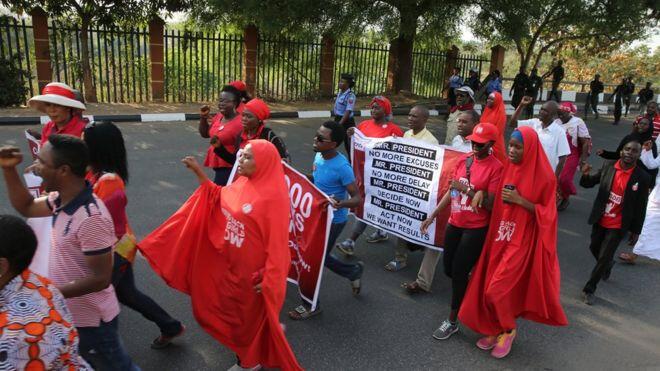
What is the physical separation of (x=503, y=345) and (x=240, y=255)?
7.01ft

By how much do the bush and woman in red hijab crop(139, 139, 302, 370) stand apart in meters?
11.8

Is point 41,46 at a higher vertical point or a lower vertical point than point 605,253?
higher

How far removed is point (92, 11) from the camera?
14055mm

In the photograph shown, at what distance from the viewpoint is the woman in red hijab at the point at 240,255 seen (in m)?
3.03

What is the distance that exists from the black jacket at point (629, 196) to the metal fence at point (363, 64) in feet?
46.0

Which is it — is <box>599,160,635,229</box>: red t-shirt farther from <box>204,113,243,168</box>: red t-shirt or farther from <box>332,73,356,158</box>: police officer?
<box>332,73,356,158</box>: police officer

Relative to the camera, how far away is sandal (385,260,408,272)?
527cm

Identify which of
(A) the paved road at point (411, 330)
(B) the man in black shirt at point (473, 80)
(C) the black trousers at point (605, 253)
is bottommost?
(A) the paved road at point (411, 330)

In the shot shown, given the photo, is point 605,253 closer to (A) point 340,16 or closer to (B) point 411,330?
(B) point 411,330

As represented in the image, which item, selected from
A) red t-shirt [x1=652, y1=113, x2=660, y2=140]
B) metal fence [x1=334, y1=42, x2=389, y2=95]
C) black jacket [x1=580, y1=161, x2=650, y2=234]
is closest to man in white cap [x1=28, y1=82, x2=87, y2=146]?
black jacket [x1=580, y1=161, x2=650, y2=234]

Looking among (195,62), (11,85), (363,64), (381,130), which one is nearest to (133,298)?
(381,130)

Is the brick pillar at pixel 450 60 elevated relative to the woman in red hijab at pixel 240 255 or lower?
elevated

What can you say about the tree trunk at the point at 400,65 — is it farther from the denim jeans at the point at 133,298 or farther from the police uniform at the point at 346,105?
the denim jeans at the point at 133,298

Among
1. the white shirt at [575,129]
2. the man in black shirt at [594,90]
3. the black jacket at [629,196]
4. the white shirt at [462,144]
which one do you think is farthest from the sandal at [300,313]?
the man in black shirt at [594,90]
